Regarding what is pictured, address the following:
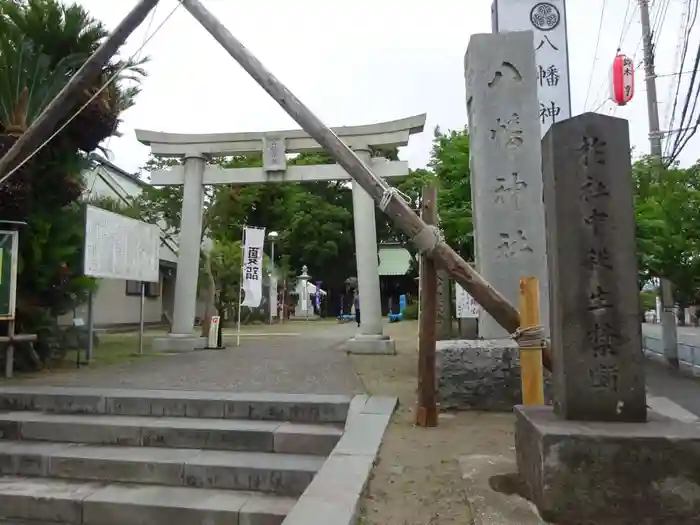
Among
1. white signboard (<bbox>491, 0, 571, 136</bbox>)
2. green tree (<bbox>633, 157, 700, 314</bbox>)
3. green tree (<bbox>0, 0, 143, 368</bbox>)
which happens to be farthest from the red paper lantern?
green tree (<bbox>0, 0, 143, 368</bbox>)

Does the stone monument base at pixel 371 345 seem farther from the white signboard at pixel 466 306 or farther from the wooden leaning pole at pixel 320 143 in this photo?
the wooden leaning pole at pixel 320 143

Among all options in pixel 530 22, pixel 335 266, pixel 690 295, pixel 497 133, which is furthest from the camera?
pixel 335 266

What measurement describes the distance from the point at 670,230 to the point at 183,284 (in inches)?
383

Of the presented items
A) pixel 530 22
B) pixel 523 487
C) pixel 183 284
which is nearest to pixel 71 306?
pixel 183 284

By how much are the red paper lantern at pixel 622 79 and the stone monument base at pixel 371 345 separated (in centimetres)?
782

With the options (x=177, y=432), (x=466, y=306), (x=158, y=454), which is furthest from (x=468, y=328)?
(x=158, y=454)

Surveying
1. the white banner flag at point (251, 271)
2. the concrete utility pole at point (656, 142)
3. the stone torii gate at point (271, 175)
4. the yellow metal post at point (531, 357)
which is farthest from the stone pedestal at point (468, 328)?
the yellow metal post at point (531, 357)

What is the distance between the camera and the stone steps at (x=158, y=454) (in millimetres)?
4414

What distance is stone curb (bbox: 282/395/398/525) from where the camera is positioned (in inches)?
127

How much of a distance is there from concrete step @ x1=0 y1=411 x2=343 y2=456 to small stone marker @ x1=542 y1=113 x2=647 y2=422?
8.32 feet

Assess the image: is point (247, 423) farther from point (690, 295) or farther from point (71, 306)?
point (690, 295)

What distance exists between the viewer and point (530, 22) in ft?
29.9

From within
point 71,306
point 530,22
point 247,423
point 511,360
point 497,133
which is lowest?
point 247,423

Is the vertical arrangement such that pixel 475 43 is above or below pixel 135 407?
above
